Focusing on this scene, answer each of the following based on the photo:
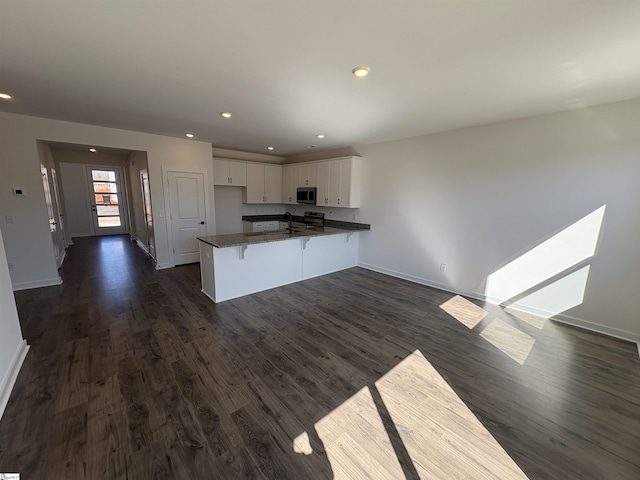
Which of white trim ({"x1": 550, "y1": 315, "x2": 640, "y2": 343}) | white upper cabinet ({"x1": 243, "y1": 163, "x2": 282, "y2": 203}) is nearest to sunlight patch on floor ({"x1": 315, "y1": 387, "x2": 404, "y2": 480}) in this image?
white trim ({"x1": 550, "y1": 315, "x2": 640, "y2": 343})

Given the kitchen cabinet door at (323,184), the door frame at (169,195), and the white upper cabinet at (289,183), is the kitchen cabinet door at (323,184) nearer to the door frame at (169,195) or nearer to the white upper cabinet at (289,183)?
the white upper cabinet at (289,183)

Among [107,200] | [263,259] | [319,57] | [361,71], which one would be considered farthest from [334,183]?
[107,200]

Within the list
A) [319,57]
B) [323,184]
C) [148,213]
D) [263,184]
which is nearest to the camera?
[319,57]

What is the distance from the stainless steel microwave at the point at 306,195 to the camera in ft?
19.4

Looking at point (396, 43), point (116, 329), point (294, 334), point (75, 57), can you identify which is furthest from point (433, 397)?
point (75, 57)

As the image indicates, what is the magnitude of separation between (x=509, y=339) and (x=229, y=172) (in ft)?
19.7

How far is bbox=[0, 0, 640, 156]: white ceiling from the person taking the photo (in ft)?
4.79

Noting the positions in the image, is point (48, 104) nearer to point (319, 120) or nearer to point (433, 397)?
point (319, 120)

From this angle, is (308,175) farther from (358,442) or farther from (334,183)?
(358,442)

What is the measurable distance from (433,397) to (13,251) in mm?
5862

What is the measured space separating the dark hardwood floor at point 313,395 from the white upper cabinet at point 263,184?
3.63 meters

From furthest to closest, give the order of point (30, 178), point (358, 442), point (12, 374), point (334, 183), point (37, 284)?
1. point (334, 183)
2. point (37, 284)
3. point (30, 178)
4. point (12, 374)
5. point (358, 442)

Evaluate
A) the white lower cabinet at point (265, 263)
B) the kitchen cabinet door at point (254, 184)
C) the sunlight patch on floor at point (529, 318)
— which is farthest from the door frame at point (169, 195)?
the sunlight patch on floor at point (529, 318)

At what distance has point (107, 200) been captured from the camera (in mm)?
8625
